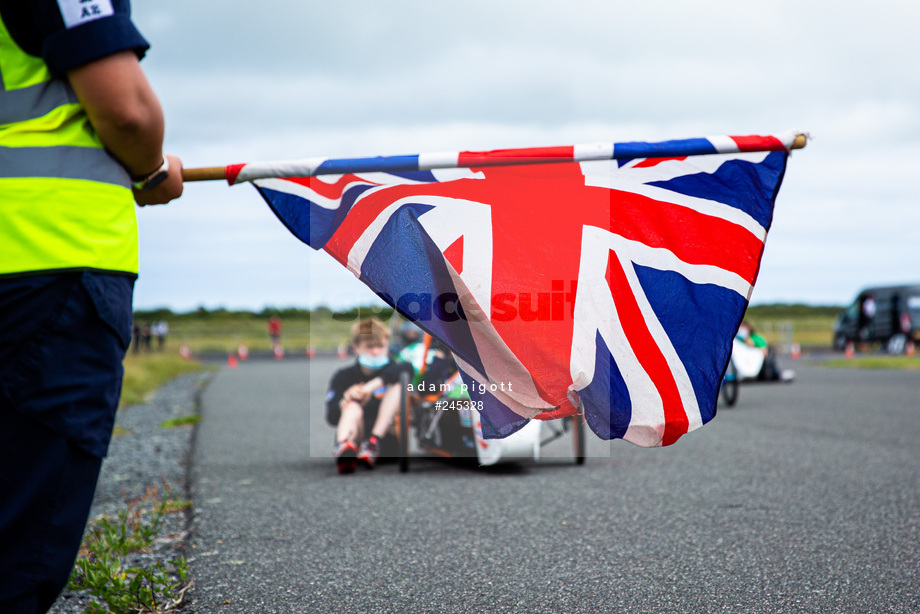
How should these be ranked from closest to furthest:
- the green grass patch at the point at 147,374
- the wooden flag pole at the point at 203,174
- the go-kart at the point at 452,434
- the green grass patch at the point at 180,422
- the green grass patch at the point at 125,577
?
the wooden flag pole at the point at 203,174, the green grass patch at the point at 125,577, the go-kart at the point at 452,434, the green grass patch at the point at 180,422, the green grass patch at the point at 147,374

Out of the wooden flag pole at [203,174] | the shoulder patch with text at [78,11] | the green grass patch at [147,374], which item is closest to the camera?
the shoulder patch with text at [78,11]

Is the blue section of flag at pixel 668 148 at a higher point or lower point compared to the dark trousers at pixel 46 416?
higher

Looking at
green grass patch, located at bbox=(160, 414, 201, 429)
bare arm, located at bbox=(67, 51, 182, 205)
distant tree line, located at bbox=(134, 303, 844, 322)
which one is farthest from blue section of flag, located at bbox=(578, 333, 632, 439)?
distant tree line, located at bbox=(134, 303, 844, 322)

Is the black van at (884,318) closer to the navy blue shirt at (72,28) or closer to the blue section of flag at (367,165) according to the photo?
the blue section of flag at (367,165)

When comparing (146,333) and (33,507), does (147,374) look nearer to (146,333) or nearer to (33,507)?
(33,507)

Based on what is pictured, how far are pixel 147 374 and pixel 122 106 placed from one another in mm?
18683

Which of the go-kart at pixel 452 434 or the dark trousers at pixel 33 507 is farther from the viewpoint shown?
the go-kart at pixel 452 434

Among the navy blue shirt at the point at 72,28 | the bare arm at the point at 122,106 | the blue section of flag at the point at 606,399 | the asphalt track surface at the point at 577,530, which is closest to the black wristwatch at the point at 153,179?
the bare arm at the point at 122,106

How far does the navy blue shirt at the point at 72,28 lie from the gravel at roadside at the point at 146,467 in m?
2.54

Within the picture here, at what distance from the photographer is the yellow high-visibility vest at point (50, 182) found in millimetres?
1507

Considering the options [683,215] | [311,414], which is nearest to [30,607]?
[683,215]

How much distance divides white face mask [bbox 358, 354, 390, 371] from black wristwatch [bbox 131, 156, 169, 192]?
210 inches

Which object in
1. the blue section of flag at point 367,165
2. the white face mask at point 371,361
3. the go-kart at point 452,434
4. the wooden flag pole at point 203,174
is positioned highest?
the blue section of flag at point 367,165

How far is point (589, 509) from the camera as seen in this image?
5.14 meters
